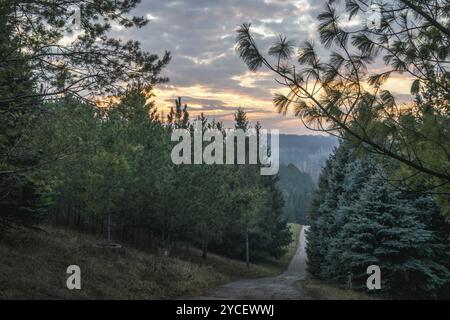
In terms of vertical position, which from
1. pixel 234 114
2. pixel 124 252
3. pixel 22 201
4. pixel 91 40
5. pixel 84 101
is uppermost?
pixel 234 114

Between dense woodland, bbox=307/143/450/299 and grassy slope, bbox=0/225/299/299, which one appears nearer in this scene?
grassy slope, bbox=0/225/299/299

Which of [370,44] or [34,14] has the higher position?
[34,14]

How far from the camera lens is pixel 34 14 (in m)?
7.94

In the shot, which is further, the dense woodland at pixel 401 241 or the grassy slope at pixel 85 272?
the dense woodland at pixel 401 241

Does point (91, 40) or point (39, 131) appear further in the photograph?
point (39, 131)

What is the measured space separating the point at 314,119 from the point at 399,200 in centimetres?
1530

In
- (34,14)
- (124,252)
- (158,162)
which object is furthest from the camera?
(158,162)

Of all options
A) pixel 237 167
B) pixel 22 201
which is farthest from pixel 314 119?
pixel 237 167

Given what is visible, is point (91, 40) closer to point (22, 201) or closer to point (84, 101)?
point (84, 101)

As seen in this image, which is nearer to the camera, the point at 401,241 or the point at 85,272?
the point at 85,272

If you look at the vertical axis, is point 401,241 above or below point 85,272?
above

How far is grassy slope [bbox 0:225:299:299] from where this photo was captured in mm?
12430

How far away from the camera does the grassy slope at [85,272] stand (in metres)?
12.4

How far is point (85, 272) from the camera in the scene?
1611 centimetres
